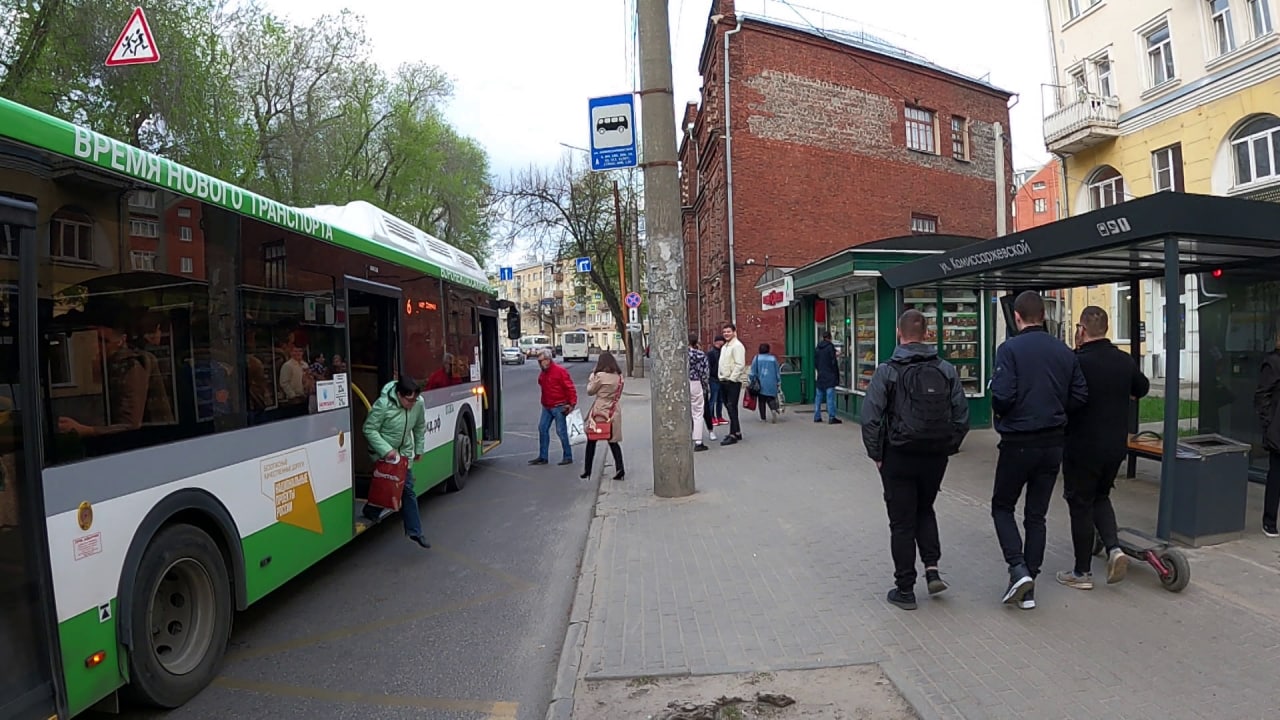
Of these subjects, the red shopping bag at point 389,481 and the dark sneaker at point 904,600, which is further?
the red shopping bag at point 389,481

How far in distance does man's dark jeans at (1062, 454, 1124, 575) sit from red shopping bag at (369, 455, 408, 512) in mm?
4944

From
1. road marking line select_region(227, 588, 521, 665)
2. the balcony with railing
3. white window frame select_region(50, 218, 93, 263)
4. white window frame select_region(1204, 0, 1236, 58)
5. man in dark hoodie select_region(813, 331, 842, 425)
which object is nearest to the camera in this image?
white window frame select_region(50, 218, 93, 263)

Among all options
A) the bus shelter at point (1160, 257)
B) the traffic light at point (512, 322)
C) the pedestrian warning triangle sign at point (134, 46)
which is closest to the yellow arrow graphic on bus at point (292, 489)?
the bus shelter at point (1160, 257)

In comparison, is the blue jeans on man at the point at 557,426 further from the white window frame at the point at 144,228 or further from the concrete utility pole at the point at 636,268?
the concrete utility pole at the point at 636,268

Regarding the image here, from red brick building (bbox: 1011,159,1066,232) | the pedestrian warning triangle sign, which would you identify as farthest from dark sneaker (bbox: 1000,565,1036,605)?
red brick building (bbox: 1011,159,1066,232)

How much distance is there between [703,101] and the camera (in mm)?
30109

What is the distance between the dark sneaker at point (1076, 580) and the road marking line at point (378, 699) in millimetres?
3620

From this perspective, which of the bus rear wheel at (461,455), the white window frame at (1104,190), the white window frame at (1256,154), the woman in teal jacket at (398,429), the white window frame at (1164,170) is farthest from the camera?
the white window frame at (1104,190)

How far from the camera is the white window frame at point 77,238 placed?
335cm

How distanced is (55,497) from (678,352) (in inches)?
232

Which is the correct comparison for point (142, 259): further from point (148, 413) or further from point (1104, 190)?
point (1104, 190)

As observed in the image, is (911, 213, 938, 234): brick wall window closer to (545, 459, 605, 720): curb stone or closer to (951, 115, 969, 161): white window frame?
(951, 115, 969, 161): white window frame

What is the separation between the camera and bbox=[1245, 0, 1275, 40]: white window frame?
1702 cm

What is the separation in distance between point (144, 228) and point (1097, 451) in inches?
220
